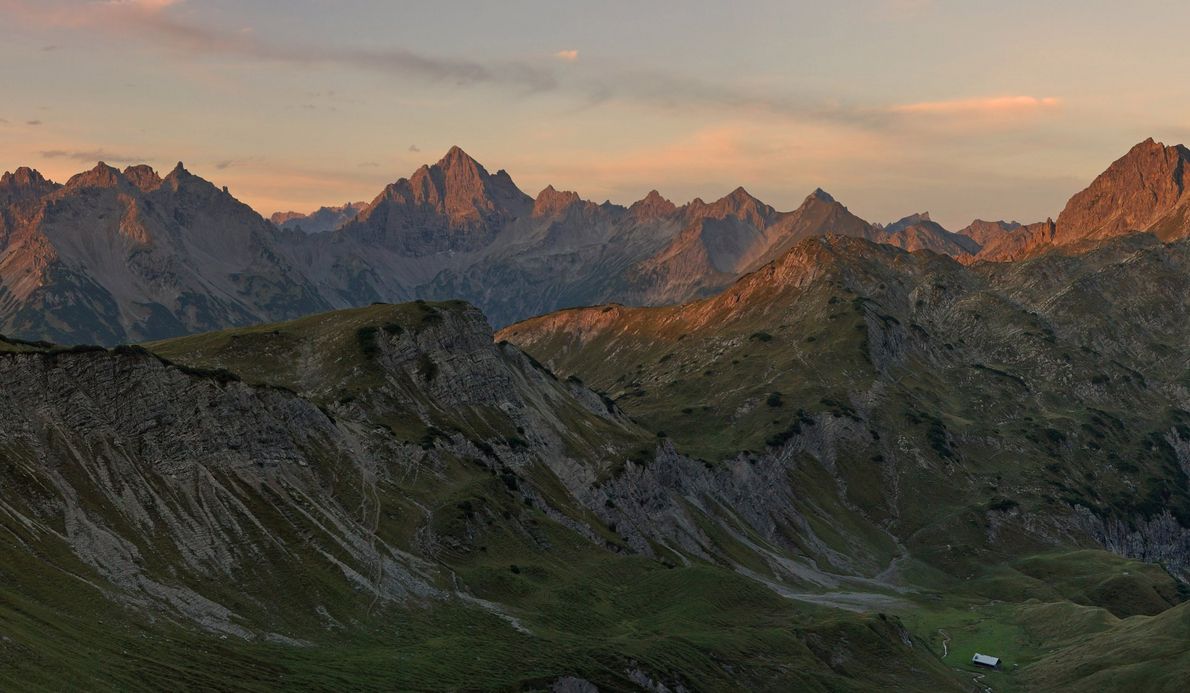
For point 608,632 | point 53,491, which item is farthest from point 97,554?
point 608,632

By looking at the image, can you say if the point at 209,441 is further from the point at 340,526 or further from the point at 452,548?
the point at 452,548

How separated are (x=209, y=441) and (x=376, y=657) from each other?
182 ft

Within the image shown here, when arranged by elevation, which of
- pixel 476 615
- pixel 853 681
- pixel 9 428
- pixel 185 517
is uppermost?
pixel 9 428

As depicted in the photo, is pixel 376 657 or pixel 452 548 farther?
pixel 452 548

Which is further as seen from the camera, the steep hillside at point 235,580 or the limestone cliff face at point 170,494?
the limestone cliff face at point 170,494

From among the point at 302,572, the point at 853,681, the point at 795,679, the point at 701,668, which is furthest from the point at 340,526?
the point at 853,681

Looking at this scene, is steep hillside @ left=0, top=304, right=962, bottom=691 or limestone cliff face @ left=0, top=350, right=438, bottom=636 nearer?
steep hillside @ left=0, top=304, right=962, bottom=691

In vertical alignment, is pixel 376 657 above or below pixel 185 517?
below

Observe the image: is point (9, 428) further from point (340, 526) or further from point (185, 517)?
point (340, 526)

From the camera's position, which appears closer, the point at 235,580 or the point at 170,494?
the point at 235,580

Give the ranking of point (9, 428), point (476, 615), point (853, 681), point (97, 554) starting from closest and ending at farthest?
point (97, 554) < point (9, 428) < point (476, 615) < point (853, 681)

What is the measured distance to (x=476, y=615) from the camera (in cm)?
17575

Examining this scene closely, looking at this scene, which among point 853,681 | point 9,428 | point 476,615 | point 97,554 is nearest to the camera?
point 97,554

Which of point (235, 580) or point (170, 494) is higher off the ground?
point (170, 494)
